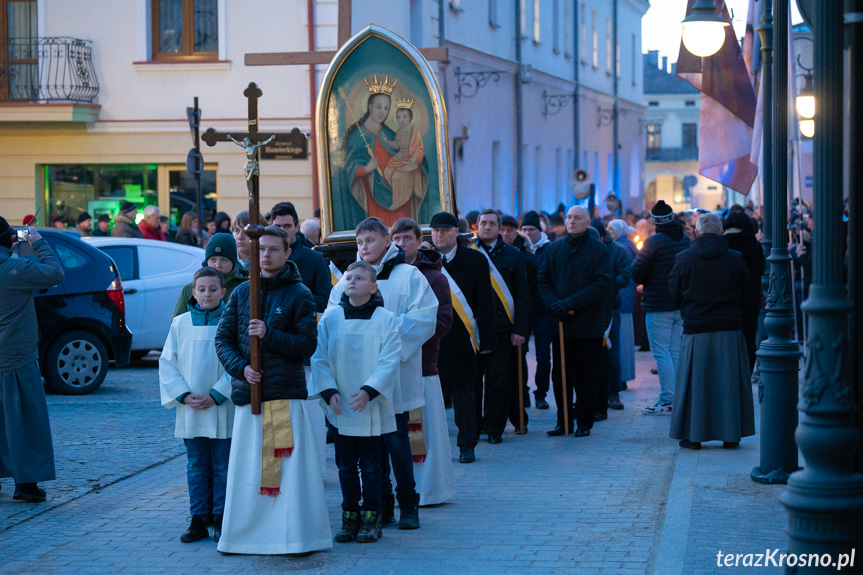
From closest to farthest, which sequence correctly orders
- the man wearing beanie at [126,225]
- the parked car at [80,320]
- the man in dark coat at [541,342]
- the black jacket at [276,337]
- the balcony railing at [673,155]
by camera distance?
the black jacket at [276,337], the man in dark coat at [541,342], the parked car at [80,320], the man wearing beanie at [126,225], the balcony railing at [673,155]

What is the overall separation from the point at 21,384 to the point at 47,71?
651 inches

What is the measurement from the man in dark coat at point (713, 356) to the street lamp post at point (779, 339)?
56.6 inches

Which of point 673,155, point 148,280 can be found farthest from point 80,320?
point 673,155

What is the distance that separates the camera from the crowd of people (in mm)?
6984

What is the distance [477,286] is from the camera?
33.7ft

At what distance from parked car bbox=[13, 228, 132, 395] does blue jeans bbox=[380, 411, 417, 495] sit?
24.2 ft

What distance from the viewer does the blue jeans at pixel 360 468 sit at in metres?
7.37

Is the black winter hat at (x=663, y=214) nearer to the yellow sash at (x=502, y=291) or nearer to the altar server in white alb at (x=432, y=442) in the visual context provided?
the yellow sash at (x=502, y=291)

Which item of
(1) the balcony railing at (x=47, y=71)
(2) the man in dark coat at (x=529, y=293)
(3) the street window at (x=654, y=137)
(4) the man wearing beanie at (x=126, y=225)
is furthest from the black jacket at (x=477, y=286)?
(3) the street window at (x=654, y=137)

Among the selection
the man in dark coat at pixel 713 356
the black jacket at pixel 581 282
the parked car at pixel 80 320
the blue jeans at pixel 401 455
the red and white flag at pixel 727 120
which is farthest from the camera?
the parked car at pixel 80 320

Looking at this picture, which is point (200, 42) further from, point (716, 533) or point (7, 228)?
point (716, 533)

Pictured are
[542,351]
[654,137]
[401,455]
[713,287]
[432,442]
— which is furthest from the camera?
[654,137]

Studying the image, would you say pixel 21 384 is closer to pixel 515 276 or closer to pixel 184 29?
pixel 515 276

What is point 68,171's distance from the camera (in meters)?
24.1
